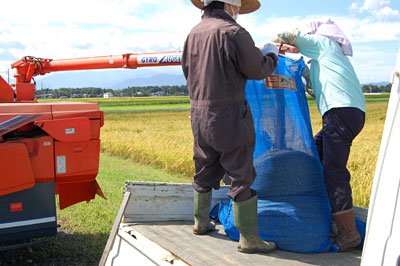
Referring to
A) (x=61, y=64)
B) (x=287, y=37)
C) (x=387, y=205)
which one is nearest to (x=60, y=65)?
(x=61, y=64)

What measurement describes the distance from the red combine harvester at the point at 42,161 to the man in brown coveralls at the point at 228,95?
4.40 ft

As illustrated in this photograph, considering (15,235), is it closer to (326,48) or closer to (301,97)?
(301,97)

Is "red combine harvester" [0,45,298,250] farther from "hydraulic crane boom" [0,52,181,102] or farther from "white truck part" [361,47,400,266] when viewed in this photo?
"white truck part" [361,47,400,266]

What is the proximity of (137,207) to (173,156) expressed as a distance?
679 centimetres

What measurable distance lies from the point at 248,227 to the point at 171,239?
1.91ft

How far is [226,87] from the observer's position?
2.62 m

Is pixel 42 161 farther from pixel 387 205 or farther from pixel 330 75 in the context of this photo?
pixel 387 205

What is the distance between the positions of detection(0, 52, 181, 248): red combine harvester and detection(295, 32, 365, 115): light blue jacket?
6.46ft

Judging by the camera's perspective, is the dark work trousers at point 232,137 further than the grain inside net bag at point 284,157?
No

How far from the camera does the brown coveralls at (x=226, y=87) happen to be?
2598mm

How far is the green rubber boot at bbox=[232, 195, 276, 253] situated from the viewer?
272cm

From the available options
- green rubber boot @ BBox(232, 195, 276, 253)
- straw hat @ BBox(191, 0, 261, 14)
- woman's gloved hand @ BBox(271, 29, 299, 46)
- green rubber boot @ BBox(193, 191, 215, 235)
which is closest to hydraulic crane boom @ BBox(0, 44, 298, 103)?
straw hat @ BBox(191, 0, 261, 14)

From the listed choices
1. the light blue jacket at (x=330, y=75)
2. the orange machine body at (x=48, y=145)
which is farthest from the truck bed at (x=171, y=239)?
the light blue jacket at (x=330, y=75)

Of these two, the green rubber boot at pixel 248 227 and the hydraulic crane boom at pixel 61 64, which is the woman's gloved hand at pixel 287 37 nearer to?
the green rubber boot at pixel 248 227
